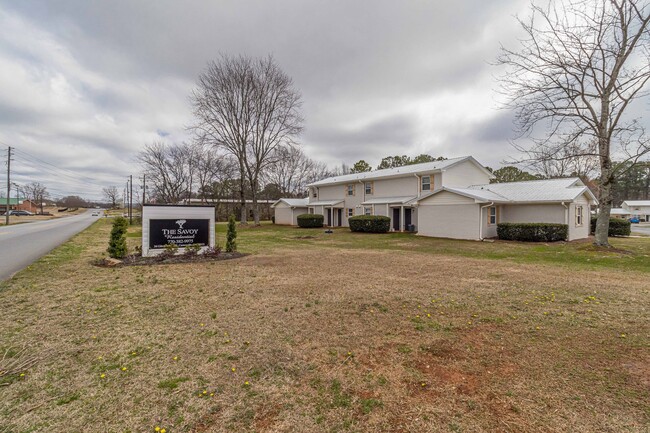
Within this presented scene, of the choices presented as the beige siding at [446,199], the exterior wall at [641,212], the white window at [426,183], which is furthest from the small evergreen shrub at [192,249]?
the exterior wall at [641,212]

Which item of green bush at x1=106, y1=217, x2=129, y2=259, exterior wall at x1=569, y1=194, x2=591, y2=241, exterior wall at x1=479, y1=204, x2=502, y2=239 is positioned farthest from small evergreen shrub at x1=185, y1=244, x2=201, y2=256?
exterior wall at x1=569, y1=194, x2=591, y2=241

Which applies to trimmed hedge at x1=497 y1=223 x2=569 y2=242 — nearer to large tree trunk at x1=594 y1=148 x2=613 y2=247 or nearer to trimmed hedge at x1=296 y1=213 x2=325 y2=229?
large tree trunk at x1=594 y1=148 x2=613 y2=247

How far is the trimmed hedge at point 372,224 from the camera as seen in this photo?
22156 millimetres

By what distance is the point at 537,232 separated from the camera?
54.1ft

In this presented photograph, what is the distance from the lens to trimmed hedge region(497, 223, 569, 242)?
1631 cm

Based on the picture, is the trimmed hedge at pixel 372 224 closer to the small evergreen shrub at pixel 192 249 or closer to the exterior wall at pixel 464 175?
the exterior wall at pixel 464 175

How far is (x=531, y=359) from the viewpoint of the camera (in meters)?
3.48

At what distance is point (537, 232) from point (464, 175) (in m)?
7.79

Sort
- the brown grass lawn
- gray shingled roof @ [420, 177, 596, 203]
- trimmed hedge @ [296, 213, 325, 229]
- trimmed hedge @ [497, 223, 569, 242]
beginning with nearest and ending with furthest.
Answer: the brown grass lawn < trimmed hedge @ [497, 223, 569, 242] < gray shingled roof @ [420, 177, 596, 203] < trimmed hedge @ [296, 213, 325, 229]

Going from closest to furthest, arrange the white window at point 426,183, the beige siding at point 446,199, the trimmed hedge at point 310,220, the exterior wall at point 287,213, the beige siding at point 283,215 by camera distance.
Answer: the beige siding at point 446,199
the white window at point 426,183
the trimmed hedge at point 310,220
the exterior wall at point 287,213
the beige siding at point 283,215

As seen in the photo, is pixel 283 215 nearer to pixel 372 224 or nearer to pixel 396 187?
pixel 396 187

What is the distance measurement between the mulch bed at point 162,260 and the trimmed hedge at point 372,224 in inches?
496

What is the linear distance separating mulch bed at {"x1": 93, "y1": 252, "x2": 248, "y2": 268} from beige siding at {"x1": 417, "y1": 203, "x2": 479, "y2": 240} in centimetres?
1287

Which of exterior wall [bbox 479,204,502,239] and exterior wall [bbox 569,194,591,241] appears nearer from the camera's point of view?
exterior wall [bbox 569,194,591,241]
